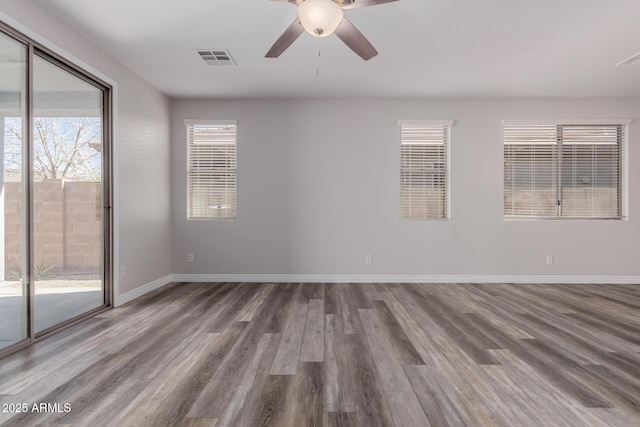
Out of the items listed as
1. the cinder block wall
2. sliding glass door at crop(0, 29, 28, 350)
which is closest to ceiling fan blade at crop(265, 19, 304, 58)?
sliding glass door at crop(0, 29, 28, 350)

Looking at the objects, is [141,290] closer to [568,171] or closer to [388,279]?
[388,279]

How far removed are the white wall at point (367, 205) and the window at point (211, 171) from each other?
13 cm

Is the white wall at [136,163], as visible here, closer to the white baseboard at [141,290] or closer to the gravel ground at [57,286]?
the white baseboard at [141,290]

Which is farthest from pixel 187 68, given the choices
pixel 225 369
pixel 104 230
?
pixel 225 369

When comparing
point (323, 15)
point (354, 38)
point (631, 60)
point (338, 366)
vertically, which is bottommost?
point (338, 366)

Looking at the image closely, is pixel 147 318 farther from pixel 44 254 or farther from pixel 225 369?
pixel 225 369

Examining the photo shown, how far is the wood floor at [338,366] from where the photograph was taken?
1.69 metres

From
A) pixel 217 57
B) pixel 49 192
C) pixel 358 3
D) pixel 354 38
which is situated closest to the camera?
pixel 358 3

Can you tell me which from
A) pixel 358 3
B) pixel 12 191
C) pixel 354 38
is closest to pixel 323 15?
pixel 358 3

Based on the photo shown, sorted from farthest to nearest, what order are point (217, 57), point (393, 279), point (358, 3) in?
point (393, 279), point (217, 57), point (358, 3)

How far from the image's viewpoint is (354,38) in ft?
8.00

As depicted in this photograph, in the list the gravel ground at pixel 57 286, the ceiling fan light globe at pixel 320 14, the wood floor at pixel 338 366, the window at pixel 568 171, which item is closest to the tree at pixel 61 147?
the gravel ground at pixel 57 286

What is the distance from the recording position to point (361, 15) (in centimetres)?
280

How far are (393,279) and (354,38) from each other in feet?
11.3
